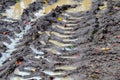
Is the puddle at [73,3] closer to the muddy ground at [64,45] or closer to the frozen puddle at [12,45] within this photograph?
the muddy ground at [64,45]

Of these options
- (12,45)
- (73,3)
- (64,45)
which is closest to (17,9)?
(73,3)

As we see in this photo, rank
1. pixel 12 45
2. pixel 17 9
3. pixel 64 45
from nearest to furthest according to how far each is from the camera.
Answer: pixel 64 45 < pixel 12 45 < pixel 17 9

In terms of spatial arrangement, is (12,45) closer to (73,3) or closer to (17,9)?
(17,9)

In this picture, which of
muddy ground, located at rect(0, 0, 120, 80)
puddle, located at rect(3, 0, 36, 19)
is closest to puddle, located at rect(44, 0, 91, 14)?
muddy ground, located at rect(0, 0, 120, 80)

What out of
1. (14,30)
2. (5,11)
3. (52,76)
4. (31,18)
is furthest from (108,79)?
(5,11)

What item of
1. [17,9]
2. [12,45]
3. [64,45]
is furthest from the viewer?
[17,9]

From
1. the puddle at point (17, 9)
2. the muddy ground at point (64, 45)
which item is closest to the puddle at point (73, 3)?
the muddy ground at point (64, 45)
